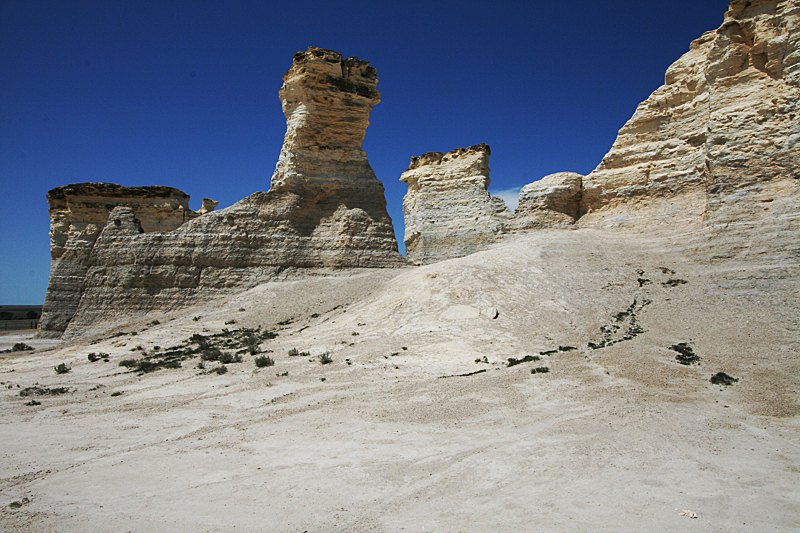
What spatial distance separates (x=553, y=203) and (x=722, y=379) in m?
18.6

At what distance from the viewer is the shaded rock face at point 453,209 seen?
2855 cm

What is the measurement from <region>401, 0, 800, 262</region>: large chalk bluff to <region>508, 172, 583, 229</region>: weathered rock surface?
0.06 meters

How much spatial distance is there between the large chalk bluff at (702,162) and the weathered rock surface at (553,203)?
6 centimetres

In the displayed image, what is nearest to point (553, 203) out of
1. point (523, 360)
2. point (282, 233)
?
point (282, 233)

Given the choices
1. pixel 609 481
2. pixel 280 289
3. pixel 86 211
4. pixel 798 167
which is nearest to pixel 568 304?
pixel 798 167

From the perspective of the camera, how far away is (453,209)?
99.6ft

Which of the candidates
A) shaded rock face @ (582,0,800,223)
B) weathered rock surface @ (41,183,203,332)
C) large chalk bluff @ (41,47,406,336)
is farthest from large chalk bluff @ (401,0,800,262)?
weathered rock surface @ (41,183,203,332)

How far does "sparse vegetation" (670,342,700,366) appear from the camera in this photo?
10852mm

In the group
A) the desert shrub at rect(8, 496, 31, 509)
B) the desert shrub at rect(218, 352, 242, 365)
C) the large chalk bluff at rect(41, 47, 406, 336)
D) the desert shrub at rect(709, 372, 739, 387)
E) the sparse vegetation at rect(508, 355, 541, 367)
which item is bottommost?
the desert shrub at rect(8, 496, 31, 509)

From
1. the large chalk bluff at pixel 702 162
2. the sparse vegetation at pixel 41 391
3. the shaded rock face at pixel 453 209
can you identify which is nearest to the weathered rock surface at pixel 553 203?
the large chalk bluff at pixel 702 162

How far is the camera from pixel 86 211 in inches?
1236

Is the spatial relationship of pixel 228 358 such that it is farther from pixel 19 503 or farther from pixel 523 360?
pixel 19 503

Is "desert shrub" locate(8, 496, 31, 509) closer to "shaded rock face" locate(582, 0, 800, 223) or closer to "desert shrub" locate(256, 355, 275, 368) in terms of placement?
"desert shrub" locate(256, 355, 275, 368)

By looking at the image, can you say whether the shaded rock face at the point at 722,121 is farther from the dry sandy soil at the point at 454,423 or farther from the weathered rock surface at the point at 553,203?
the dry sandy soil at the point at 454,423
